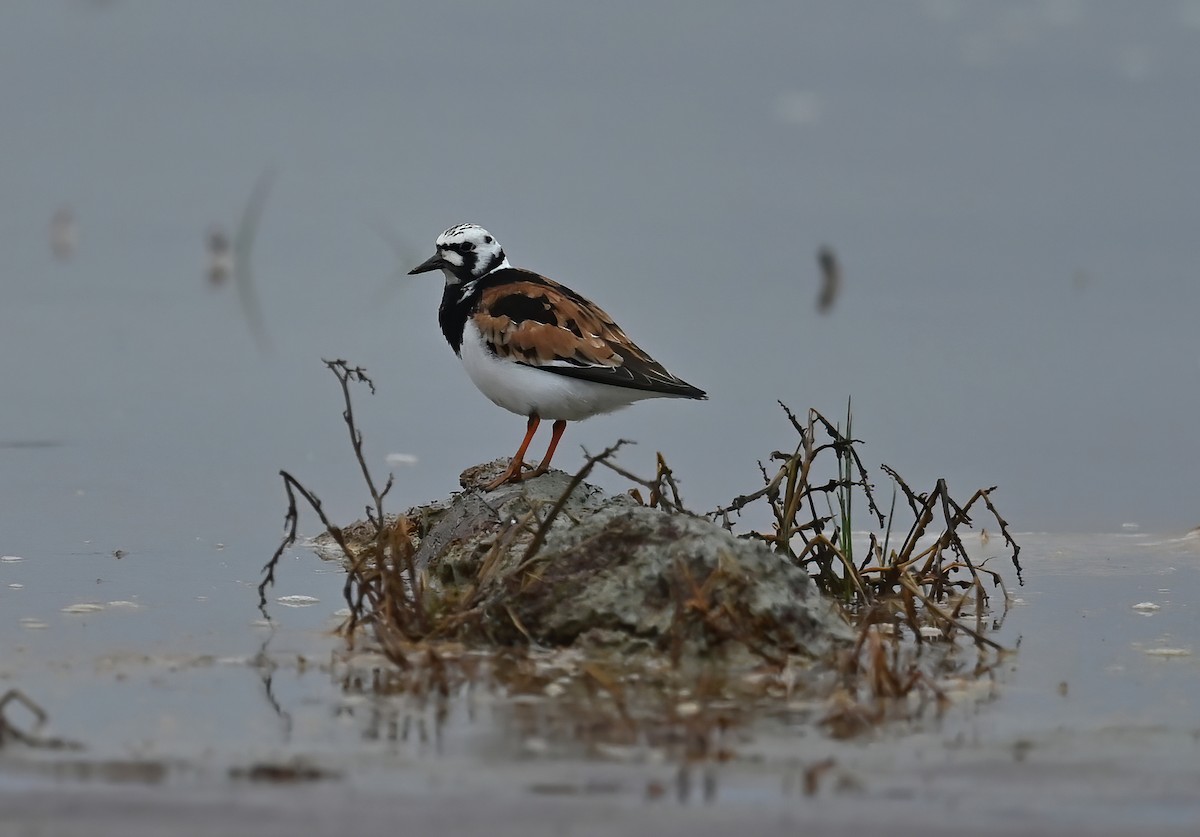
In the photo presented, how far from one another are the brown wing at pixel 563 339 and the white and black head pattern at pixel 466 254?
42 centimetres

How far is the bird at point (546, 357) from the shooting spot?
305 inches

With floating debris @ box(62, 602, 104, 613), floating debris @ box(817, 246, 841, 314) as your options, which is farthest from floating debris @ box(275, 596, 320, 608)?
floating debris @ box(817, 246, 841, 314)

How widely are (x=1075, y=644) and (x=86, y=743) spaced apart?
11.1 ft

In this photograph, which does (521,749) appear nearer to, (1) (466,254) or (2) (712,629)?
(2) (712,629)

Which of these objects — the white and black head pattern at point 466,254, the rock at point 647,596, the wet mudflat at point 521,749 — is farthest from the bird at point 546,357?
the wet mudflat at point 521,749

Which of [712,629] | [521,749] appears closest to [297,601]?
[712,629]

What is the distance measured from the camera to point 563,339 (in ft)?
25.6

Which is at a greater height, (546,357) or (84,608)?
(546,357)

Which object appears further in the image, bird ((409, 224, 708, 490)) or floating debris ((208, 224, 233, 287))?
floating debris ((208, 224, 233, 287))

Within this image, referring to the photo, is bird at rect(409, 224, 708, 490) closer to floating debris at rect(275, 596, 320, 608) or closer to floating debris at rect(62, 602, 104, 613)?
floating debris at rect(275, 596, 320, 608)

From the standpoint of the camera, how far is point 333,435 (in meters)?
10.6

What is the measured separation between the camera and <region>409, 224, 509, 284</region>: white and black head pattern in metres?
8.45

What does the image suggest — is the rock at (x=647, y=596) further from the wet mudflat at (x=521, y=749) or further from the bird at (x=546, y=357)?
the bird at (x=546, y=357)

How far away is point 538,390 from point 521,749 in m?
3.03
